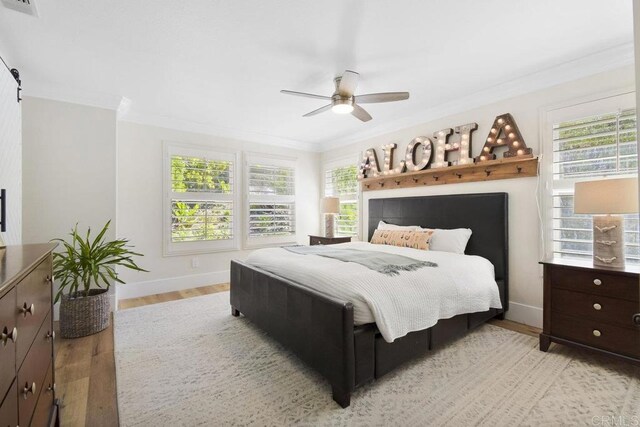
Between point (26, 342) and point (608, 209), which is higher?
point (608, 209)

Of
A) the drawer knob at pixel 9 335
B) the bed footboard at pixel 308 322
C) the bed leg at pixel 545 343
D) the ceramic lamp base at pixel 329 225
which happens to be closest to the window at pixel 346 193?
the ceramic lamp base at pixel 329 225

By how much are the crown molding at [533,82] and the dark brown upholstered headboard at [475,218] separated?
3.48 ft

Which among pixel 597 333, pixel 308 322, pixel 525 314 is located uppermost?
pixel 308 322

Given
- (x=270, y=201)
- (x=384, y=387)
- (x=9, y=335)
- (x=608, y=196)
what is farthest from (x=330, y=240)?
(x=9, y=335)

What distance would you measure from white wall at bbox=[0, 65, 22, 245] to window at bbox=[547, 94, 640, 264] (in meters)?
4.74

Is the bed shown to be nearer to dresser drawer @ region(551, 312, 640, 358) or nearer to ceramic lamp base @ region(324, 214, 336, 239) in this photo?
dresser drawer @ region(551, 312, 640, 358)

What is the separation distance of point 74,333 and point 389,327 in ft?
9.41

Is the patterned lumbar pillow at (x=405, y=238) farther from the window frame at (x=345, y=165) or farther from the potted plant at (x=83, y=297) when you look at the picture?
the potted plant at (x=83, y=297)

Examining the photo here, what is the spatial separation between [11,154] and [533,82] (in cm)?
490

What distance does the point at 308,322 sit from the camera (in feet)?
6.64

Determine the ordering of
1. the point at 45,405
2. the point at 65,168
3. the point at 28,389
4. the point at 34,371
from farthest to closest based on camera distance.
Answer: the point at 65,168 → the point at 45,405 → the point at 34,371 → the point at 28,389

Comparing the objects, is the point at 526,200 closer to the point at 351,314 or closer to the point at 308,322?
the point at 351,314

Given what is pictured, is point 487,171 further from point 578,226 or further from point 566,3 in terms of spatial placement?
point 566,3

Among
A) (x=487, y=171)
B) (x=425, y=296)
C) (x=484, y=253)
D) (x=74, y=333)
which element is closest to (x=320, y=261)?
(x=425, y=296)
